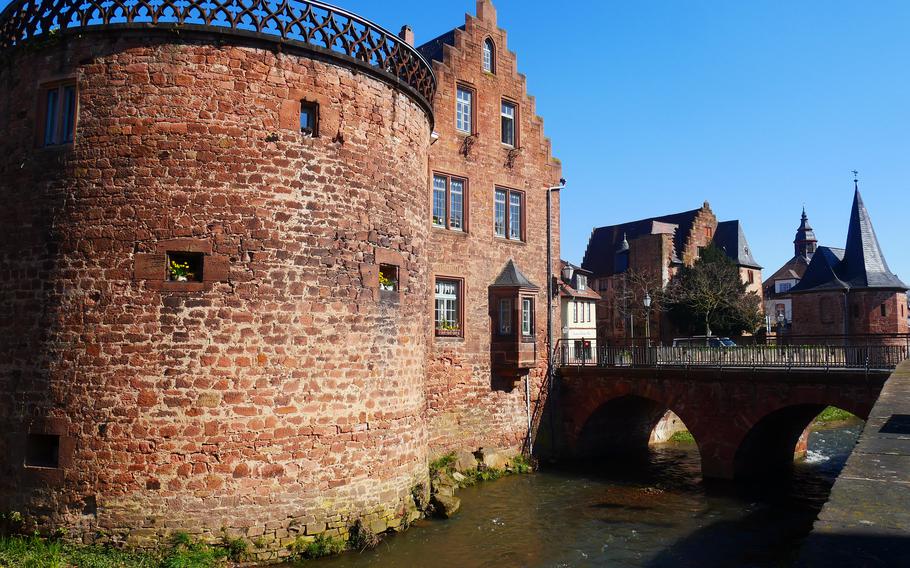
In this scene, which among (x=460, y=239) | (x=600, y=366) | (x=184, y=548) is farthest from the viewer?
(x=600, y=366)

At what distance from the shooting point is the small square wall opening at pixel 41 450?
11.1 meters

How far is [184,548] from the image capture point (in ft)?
34.4

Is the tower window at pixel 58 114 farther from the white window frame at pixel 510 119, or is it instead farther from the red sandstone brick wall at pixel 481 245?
the white window frame at pixel 510 119

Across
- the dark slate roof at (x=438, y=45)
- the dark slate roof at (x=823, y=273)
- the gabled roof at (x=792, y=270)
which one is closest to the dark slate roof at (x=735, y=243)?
the dark slate roof at (x=823, y=273)

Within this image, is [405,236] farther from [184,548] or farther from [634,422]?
[634,422]

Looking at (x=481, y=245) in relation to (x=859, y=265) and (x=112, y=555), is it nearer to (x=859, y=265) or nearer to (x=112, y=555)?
(x=112, y=555)

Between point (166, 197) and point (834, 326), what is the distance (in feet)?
119

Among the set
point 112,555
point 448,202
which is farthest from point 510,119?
point 112,555

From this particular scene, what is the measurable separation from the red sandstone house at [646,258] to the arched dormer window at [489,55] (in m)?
24.5

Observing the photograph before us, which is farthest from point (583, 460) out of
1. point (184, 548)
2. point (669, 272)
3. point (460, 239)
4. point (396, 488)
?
point (669, 272)

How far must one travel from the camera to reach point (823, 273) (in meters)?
37.7

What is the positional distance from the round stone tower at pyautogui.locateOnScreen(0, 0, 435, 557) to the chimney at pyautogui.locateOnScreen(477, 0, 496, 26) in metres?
10.2

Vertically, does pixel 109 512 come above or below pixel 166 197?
below

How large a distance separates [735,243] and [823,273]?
41.3ft
